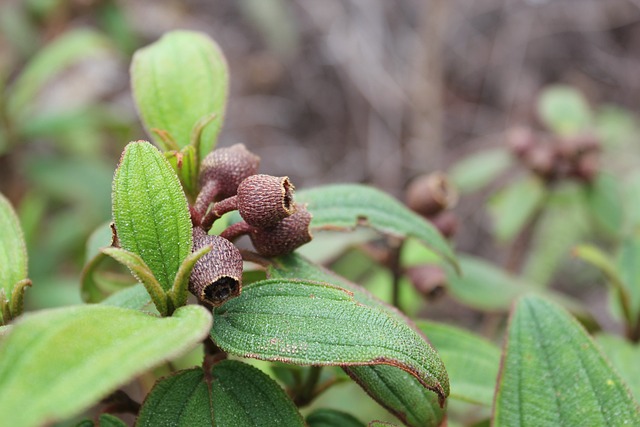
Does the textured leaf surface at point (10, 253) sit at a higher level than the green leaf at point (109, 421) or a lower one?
higher

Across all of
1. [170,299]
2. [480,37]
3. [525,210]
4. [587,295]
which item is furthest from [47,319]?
[480,37]

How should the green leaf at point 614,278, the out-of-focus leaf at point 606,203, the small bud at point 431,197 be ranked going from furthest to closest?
1. the out-of-focus leaf at point 606,203
2. the small bud at point 431,197
3. the green leaf at point 614,278

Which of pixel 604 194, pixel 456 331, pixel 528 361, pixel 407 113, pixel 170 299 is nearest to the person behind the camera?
pixel 170 299

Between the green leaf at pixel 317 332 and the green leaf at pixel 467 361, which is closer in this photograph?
the green leaf at pixel 317 332

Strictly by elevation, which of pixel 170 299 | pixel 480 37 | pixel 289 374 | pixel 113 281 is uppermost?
pixel 480 37

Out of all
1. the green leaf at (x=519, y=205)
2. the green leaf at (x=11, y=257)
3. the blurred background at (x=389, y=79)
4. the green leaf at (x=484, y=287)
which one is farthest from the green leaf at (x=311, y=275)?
the blurred background at (x=389, y=79)

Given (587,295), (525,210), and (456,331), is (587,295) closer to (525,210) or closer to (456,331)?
(525,210)

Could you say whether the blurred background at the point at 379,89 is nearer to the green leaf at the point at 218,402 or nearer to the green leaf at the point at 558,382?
the green leaf at the point at 558,382
